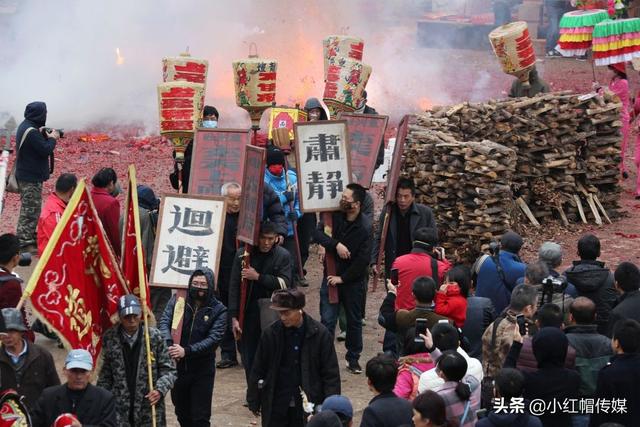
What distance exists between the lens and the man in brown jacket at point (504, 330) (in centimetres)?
964

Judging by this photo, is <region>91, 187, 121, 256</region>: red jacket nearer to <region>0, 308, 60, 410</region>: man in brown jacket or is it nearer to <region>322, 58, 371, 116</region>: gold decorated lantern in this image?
<region>0, 308, 60, 410</region>: man in brown jacket

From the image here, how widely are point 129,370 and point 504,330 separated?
2.64 meters

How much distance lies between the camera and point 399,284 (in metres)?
11.2

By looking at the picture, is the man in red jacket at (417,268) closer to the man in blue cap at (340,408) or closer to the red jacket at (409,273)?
the red jacket at (409,273)

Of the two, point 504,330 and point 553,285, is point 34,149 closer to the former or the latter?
point 553,285

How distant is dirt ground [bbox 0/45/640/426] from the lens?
12031mm

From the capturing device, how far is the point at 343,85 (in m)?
15.7

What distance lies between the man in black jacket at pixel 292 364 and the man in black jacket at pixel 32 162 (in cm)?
610

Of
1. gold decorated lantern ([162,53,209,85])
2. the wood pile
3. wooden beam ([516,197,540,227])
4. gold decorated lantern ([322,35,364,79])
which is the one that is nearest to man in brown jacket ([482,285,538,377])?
the wood pile

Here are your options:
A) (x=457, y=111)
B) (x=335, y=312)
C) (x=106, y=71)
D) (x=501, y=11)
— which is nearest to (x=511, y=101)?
(x=457, y=111)

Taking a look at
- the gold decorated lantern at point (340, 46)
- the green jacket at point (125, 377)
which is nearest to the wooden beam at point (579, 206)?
the gold decorated lantern at point (340, 46)

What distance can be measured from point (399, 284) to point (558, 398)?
257 cm

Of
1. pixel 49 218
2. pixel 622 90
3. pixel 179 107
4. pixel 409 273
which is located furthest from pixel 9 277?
pixel 622 90

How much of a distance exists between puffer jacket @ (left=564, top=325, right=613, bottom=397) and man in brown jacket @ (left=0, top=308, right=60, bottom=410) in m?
3.59
